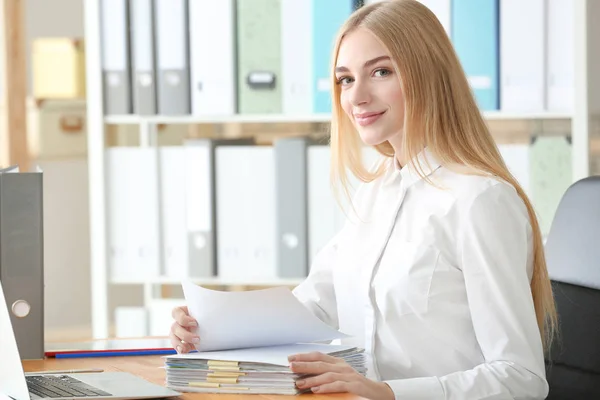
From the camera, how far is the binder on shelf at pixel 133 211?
2.83m

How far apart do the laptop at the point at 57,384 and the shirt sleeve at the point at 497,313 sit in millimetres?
354

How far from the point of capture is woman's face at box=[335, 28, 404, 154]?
1647 mm

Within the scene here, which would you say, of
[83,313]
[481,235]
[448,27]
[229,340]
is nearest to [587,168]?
[448,27]

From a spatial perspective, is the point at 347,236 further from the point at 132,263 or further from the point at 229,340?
the point at 132,263

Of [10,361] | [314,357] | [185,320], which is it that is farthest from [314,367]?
[10,361]

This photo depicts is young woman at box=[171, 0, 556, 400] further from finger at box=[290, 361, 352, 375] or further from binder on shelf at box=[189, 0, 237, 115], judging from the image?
binder on shelf at box=[189, 0, 237, 115]

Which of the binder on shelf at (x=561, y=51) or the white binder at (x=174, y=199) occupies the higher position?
the binder on shelf at (x=561, y=51)

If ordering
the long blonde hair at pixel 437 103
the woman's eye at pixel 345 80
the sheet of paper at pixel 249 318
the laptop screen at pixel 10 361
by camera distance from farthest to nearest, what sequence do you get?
1. the woman's eye at pixel 345 80
2. the long blonde hair at pixel 437 103
3. the sheet of paper at pixel 249 318
4. the laptop screen at pixel 10 361

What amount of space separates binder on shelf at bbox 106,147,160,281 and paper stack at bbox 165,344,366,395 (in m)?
→ 1.48

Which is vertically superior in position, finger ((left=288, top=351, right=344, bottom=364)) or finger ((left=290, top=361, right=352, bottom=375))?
finger ((left=288, top=351, right=344, bottom=364))

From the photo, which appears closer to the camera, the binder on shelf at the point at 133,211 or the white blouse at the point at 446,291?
the white blouse at the point at 446,291

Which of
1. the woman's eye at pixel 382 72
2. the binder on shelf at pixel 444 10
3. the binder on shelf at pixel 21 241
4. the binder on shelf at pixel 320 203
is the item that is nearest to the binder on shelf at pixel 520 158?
the binder on shelf at pixel 444 10

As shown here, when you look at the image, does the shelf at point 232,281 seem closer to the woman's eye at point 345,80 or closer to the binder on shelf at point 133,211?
the binder on shelf at point 133,211

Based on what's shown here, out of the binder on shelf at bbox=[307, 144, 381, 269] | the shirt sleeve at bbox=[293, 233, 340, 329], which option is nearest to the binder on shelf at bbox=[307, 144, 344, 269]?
the binder on shelf at bbox=[307, 144, 381, 269]
